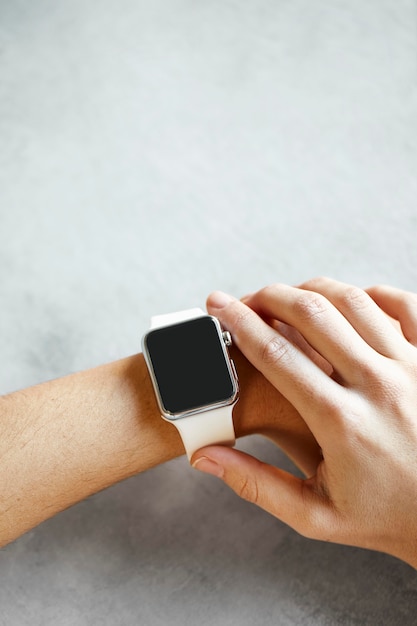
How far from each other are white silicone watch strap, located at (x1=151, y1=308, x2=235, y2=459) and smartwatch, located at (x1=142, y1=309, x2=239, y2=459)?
14mm

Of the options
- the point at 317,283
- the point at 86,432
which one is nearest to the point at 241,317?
the point at 317,283

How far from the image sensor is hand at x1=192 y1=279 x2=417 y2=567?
2.94ft

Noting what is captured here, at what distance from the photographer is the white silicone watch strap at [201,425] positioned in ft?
3.13

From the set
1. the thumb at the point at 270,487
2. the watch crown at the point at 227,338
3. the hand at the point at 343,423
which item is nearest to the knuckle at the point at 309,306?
the hand at the point at 343,423

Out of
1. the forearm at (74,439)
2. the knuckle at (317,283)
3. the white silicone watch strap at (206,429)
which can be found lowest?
the forearm at (74,439)

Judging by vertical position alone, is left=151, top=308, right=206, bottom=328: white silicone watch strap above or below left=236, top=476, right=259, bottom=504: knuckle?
above

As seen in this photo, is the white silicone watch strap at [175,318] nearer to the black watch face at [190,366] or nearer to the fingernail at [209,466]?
the black watch face at [190,366]

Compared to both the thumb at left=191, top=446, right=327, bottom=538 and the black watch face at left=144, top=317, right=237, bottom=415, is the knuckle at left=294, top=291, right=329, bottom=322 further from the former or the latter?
the thumb at left=191, top=446, right=327, bottom=538

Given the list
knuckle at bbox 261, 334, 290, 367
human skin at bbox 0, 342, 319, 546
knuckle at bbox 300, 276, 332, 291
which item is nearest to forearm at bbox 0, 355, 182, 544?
human skin at bbox 0, 342, 319, 546

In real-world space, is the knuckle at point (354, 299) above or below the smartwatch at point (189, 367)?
above

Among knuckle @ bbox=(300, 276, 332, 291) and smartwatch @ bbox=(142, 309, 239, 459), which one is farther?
knuckle @ bbox=(300, 276, 332, 291)

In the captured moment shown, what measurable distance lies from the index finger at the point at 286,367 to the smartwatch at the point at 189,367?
0.06 meters

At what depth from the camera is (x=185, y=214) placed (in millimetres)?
1333

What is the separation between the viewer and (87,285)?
1.26 m
